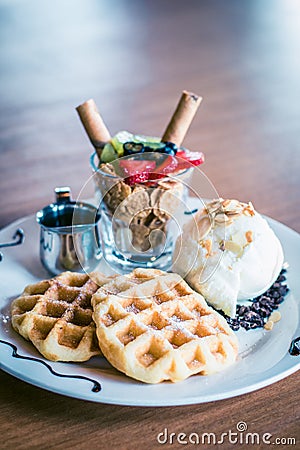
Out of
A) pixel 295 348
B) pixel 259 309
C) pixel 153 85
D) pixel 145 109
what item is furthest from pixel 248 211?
pixel 153 85

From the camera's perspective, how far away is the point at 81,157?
2127mm

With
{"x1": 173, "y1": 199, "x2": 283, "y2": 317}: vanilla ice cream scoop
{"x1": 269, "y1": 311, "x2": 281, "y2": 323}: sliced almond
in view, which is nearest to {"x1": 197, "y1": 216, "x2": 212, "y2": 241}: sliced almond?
{"x1": 173, "y1": 199, "x2": 283, "y2": 317}: vanilla ice cream scoop

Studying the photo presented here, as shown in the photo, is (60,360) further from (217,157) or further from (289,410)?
(217,157)

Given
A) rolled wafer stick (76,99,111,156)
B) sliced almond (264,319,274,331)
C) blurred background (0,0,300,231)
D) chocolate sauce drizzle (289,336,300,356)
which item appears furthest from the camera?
blurred background (0,0,300,231)

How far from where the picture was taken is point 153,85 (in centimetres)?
262

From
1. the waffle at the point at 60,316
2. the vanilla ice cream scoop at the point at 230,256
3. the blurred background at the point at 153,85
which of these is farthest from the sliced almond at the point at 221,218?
the blurred background at the point at 153,85

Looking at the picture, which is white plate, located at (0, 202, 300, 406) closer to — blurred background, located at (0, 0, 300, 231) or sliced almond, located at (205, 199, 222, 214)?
sliced almond, located at (205, 199, 222, 214)

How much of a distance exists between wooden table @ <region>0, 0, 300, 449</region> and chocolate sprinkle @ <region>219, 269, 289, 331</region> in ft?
0.56

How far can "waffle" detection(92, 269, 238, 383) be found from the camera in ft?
3.84

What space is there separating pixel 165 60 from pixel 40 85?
0.55m

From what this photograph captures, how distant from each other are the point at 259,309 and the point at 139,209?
0.34 m

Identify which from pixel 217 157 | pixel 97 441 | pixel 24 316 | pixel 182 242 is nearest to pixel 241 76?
pixel 217 157

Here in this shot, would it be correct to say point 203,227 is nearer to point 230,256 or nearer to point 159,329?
point 230,256

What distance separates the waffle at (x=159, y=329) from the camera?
117 centimetres
